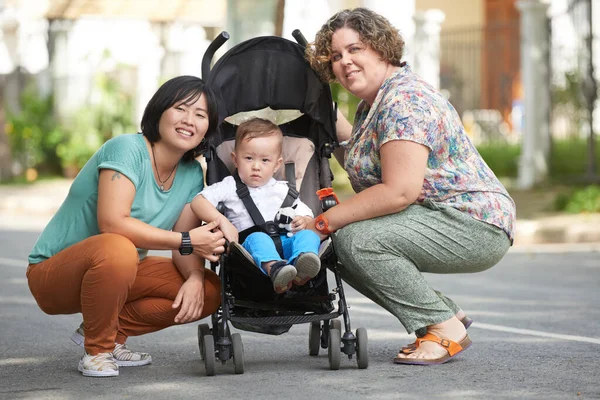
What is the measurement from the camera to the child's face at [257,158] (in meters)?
5.18

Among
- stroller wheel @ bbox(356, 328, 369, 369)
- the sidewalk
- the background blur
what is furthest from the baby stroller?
the background blur

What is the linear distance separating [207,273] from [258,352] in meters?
0.65

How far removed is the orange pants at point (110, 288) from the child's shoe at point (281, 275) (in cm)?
56

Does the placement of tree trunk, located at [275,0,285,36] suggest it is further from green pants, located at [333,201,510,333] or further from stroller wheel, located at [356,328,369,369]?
stroller wheel, located at [356,328,369,369]

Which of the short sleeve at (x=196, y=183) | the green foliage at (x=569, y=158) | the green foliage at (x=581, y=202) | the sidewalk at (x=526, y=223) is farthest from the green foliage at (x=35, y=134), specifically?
the short sleeve at (x=196, y=183)

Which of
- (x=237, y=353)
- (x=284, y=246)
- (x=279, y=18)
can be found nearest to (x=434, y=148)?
(x=284, y=246)

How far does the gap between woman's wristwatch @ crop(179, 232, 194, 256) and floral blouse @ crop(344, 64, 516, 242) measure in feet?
2.85

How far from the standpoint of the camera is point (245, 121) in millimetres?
5348

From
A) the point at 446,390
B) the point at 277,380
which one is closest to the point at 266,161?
the point at 277,380

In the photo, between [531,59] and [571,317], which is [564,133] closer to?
[531,59]

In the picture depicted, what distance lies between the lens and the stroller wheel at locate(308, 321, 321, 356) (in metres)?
5.43

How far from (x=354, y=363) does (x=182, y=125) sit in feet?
4.34

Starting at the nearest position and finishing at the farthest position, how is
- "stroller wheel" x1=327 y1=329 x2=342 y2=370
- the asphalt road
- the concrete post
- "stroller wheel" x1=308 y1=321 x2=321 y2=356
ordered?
1. the asphalt road
2. "stroller wheel" x1=327 y1=329 x2=342 y2=370
3. "stroller wheel" x1=308 y1=321 x2=321 y2=356
4. the concrete post

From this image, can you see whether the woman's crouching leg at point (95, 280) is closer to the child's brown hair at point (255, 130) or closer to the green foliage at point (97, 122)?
the child's brown hair at point (255, 130)
